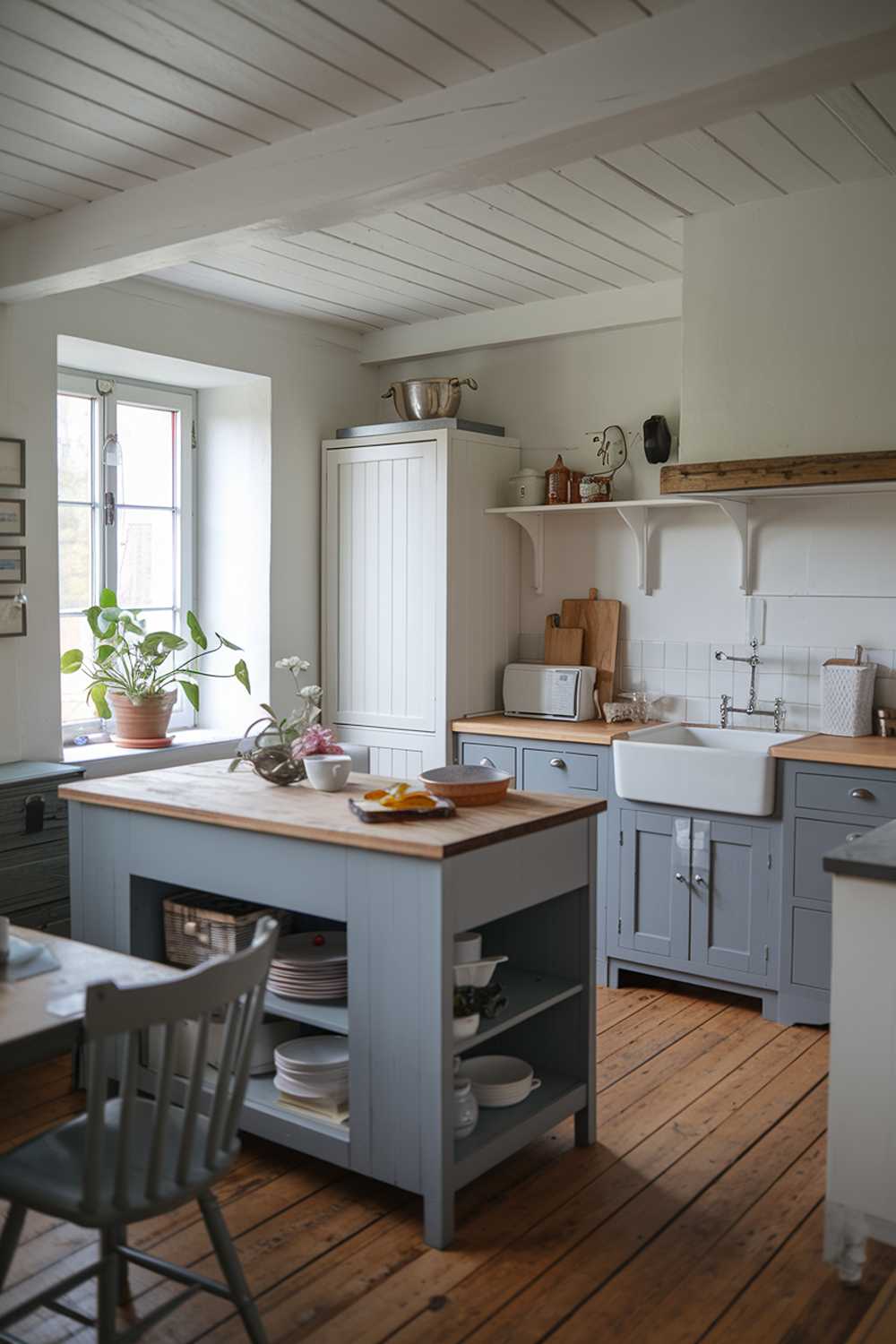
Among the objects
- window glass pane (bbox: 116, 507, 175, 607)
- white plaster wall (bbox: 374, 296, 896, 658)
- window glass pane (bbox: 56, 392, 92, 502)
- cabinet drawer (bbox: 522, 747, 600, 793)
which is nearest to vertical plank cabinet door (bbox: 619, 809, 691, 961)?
cabinet drawer (bbox: 522, 747, 600, 793)

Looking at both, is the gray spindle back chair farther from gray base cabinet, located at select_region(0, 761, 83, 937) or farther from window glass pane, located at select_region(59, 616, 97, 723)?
window glass pane, located at select_region(59, 616, 97, 723)

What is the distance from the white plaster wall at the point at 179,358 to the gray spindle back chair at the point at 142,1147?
2270 mm

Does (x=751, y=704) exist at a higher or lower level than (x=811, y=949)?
higher

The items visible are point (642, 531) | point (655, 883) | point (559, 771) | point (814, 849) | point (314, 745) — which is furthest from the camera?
point (642, 531)

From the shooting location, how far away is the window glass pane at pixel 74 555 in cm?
477

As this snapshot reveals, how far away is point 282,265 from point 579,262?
3.63ft

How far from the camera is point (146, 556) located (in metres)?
5.18

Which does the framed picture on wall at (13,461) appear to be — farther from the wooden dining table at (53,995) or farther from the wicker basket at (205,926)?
the wooden dining table at (53,995)

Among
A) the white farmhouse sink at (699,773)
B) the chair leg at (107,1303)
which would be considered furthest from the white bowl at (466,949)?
the white farmhouse sink at (699,773)

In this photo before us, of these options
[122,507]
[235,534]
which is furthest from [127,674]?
[235,534]

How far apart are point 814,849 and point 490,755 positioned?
140 centimetres

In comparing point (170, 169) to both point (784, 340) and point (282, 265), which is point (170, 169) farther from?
point (784, 340)

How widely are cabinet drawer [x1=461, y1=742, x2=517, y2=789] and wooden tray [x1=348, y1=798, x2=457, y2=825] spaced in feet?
5.89

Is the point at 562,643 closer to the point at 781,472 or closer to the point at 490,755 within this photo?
the point at 490,755
